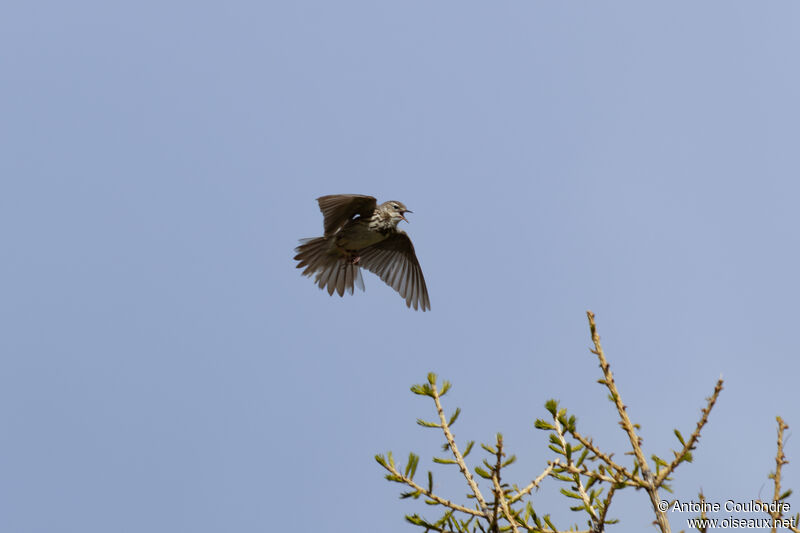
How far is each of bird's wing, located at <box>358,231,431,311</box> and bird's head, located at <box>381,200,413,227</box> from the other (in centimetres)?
93

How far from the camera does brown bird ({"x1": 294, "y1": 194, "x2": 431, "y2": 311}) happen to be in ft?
40.1

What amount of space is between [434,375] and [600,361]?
1.01 m

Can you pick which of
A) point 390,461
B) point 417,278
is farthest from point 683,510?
point 417,278

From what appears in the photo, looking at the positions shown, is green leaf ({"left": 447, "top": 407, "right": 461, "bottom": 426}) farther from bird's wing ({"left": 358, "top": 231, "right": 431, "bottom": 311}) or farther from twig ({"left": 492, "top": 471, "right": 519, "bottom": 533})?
bird's wing ({"left": 358, "top": 231, "right": 431, "bottom": 311})

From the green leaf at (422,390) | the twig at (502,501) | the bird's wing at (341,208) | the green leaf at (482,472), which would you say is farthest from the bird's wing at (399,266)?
the twig at (502,501)

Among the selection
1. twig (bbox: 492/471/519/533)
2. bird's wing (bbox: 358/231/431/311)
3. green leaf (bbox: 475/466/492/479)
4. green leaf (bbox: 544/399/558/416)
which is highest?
bird's wing (bbox: 358/231/431/311)

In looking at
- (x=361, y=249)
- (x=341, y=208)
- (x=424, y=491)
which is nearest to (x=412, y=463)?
(x=424, y=491)

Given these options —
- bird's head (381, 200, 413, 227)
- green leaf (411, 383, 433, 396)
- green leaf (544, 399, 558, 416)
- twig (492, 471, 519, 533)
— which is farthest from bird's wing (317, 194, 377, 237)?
twig (492, 471, 519, 533)

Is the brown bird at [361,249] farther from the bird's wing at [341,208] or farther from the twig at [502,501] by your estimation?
the twig at [502,501]

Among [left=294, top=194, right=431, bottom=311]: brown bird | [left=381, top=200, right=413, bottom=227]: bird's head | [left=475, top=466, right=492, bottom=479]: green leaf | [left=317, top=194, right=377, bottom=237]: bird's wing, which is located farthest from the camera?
[left=381, top=200, right=413, bottom=227]: bird's head

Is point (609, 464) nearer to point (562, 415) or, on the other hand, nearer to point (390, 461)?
point (562, 415)

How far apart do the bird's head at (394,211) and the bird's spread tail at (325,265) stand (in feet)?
3.34

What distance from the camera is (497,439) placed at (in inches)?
133

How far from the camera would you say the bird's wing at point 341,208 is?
38.7ft
